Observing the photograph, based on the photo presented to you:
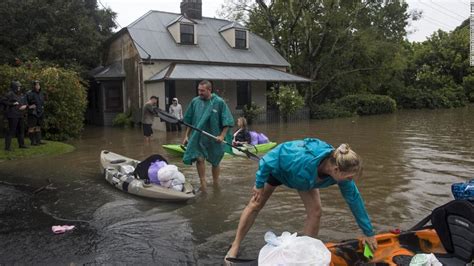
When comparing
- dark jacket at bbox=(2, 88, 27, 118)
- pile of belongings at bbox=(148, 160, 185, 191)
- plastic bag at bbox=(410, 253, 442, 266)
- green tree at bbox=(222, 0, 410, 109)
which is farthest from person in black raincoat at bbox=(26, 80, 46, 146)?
green tree at bbox=(222, 0, 410, 109)

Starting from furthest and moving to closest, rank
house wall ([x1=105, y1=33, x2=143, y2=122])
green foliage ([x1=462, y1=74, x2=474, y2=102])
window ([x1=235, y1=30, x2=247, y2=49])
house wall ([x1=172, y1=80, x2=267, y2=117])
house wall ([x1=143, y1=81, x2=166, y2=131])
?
green foliage ([x1=462, y1=74, x2=474, y2=102])
window ([x1=235, y1=30, x2=247, y2=49])
house wall ([x1=172, y1=80, x2=267, y2=117])
house wall ([x1=105, y1=33, x2=143, y2=122])
house wall ([x1=143, y1=81, x2=166, y2=131])

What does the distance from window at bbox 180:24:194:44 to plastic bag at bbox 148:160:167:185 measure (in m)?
17.9

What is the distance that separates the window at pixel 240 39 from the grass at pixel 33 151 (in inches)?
607

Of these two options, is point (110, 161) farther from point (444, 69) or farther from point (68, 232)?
point (444, 69)

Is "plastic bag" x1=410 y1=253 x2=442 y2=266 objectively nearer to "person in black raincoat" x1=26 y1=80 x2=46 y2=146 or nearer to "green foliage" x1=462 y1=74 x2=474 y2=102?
"person in black raincoat" x1=26 y1=80 x2=46 y2=146

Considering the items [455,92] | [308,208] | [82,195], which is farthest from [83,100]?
[455,92]

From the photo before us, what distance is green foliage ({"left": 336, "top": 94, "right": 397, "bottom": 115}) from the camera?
3059 centimetres

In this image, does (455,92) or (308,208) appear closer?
(308,208)

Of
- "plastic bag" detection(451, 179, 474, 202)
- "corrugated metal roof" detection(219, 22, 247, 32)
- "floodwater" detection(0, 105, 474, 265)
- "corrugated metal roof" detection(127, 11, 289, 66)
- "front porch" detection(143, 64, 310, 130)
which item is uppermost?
"corrugated metal roof" detection(219, 22, 247, 32)

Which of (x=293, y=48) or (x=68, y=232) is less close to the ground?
(x=293, y=48)

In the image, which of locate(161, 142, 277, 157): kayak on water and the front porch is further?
the front porch

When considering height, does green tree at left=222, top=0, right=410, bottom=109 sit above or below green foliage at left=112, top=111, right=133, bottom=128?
above

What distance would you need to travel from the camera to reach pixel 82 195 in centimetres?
764

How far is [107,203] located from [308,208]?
A: 3973mm
